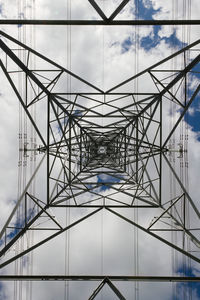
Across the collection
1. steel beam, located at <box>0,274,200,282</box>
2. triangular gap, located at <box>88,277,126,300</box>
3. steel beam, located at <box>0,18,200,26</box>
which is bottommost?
triangular gap, located at <box>88,277,126,300</box>

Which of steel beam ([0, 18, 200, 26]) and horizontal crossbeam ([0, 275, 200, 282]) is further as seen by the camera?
steel beam ([0, 18, 200, 26])

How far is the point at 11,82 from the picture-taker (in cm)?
951

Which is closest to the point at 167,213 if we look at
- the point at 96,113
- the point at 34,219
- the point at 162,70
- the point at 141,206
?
the point at 141,206

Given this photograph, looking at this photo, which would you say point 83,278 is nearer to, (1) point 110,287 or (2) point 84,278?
(2) point 84,278

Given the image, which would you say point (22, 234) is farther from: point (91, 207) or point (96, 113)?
point (96, 113)

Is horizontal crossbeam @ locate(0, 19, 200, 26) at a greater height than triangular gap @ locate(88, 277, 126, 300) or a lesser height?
greater

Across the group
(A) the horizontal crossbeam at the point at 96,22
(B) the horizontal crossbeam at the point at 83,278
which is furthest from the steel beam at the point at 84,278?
(A) the horizontal crossbeam at the point at 96,22

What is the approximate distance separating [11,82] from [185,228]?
24.5 feet

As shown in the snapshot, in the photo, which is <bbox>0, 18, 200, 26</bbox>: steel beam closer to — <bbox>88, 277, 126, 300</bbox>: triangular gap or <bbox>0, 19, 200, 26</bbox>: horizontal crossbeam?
<bbox>0, 19, 200, 26</bbox>: horizontal crossbeam

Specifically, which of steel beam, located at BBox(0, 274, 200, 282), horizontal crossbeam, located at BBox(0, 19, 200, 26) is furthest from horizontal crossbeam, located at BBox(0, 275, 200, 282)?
horizontal crossbeam, located at BBox(0, 19, 200, 26)

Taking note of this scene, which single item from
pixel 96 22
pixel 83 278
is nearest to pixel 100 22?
pixel 96 22

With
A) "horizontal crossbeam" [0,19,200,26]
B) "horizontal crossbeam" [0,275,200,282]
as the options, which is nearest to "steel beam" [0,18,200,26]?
"horizontal crossbeam" [0,19,200,26]

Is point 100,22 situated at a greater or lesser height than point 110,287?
greater

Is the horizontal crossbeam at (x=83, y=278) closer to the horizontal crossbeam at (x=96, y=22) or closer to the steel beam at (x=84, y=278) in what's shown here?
the steel beam at (x=84, y=278)
